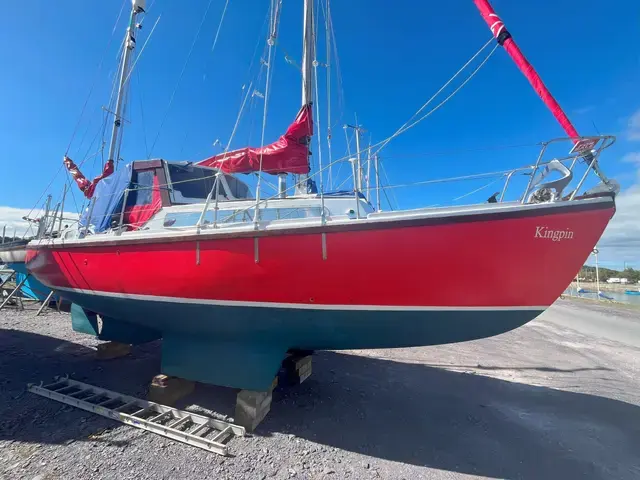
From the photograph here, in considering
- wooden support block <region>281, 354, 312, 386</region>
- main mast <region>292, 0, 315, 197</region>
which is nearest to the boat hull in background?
wooden support block <region>281, 354, 312, 386</region>

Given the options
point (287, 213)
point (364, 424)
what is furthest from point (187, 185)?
point (364, 424)

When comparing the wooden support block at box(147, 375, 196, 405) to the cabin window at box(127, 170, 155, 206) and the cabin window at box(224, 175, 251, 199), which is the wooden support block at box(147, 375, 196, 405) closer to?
the cabin window at box(127, 170, 155, 206)

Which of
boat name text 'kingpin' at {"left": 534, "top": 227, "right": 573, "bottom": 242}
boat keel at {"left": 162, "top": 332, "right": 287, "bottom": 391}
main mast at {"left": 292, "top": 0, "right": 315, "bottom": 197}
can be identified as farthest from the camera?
main mast at {"left": 292, "top": 0, "right": 315, "bottom": 197}

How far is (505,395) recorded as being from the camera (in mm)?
4961

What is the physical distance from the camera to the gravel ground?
117 inches

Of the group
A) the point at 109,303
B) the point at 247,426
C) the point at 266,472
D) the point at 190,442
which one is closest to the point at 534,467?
the point at 266,472

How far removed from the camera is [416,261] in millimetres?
2926

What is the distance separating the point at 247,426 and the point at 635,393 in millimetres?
6274

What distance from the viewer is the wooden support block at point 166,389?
13.0 feet

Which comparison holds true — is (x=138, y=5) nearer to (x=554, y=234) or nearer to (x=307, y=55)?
(x=307, y=55)

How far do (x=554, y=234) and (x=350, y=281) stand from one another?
74.6 inches

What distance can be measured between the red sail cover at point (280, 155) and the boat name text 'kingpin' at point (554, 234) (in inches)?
126

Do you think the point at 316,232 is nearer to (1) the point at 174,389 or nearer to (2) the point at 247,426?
(2) the point at 247,426

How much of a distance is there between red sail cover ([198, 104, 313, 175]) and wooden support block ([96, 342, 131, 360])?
393 centimetres
